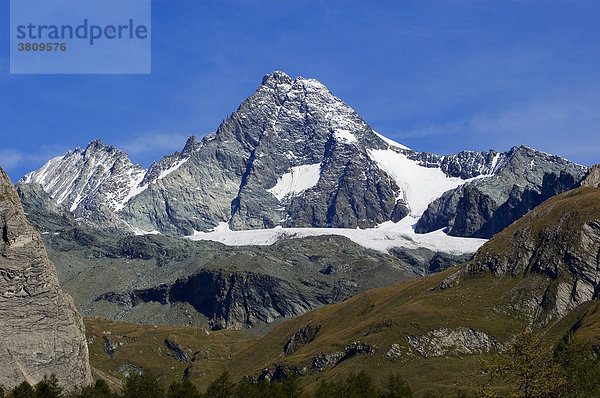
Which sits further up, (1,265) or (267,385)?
(1,265)

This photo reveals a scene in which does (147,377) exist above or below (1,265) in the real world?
below

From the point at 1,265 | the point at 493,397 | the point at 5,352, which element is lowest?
the point at 493,397

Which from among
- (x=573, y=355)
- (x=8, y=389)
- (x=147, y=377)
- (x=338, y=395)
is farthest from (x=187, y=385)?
(x=573, y=355)

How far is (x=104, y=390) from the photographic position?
17850 cm

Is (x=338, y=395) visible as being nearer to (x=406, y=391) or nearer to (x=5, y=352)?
(x=406, y=391)

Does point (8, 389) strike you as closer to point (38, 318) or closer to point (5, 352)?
point (5, 352)

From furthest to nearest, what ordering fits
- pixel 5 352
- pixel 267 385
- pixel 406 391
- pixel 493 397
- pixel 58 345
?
pixel 58 345
pixel 5 352
pixel 267 385
pixel 406 391
pixel 493 397

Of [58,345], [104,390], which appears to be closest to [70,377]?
[58,345]

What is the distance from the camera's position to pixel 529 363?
268 feet

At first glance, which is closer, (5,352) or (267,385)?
(267,385)

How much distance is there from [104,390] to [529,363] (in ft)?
384

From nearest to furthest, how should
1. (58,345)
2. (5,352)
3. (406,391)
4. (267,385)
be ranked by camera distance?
(406,391) < (267,385) < (5,352) < (58,345)

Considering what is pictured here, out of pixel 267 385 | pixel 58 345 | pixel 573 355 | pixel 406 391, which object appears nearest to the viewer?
pixel 573 355

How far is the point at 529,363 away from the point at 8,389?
429 feet
